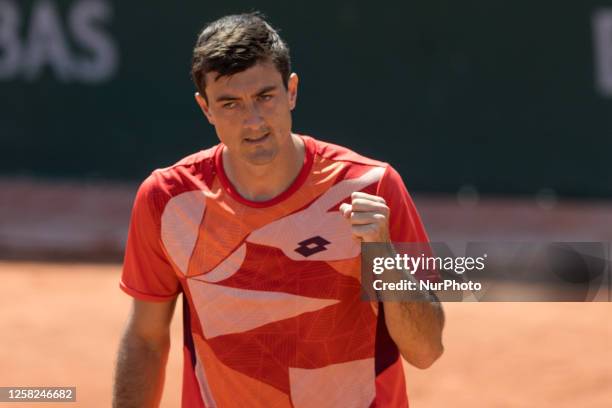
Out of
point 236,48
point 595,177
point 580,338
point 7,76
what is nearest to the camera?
point 236,48

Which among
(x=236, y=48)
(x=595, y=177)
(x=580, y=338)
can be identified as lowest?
(x=580, y=338)

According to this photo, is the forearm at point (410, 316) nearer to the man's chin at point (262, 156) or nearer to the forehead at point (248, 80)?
the man's chin at point (262, 156)

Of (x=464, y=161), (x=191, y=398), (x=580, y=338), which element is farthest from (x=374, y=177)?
(x=464, y=161)

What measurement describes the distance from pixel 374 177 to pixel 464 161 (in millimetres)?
8015

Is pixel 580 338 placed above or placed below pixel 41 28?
below

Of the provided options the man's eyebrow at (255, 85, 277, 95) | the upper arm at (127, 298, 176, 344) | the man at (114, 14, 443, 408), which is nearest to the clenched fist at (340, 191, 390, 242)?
the man at (114, 14, 443, 408)

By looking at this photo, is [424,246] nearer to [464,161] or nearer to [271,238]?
[271,238]

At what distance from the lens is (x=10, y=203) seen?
1153 centimetres

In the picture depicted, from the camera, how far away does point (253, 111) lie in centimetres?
292

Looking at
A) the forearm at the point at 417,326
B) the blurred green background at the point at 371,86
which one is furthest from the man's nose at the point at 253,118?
the blurred green background at the point at 371,86

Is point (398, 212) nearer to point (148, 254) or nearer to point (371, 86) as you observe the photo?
point (148, 254)

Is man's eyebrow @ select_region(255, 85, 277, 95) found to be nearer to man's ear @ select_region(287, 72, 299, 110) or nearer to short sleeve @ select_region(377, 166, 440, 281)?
man's ear @ select_region(287, 72, 299, 110)

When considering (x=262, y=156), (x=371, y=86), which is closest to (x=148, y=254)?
(x=262, y=156)

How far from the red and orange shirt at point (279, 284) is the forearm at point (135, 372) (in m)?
0.11
